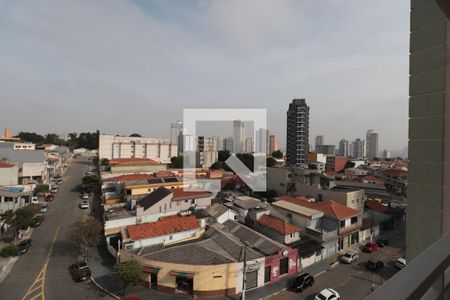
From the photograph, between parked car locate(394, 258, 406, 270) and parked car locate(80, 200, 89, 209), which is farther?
parked car locate(80, 200, 89, 209)

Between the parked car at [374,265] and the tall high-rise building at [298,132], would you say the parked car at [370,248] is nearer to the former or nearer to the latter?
the parked car at [374,265]

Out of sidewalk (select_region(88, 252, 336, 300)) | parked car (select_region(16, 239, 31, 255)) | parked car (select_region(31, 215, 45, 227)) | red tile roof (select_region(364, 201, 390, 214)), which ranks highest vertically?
red tile roof (select_region(364, 201, 390, 214))

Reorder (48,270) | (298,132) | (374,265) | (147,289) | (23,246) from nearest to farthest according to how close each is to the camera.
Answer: (147,289) → (48,270) → (374,265) → (23,246) → (298,132)

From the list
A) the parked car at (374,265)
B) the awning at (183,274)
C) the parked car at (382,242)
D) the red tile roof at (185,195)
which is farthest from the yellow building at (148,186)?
the parked car at (382,242)

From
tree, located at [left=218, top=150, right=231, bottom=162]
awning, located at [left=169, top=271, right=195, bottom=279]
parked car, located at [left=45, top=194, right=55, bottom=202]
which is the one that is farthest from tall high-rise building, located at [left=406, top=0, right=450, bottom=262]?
tree, located at [left=218, top=150, right=231, bottom=162]

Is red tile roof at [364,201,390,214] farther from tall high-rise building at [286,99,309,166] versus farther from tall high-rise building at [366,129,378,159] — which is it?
tall high-rise building at [366,129,378,159]

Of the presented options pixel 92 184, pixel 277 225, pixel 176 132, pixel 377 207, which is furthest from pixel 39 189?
pixel 176 132

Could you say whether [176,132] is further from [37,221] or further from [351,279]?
[351,279]
